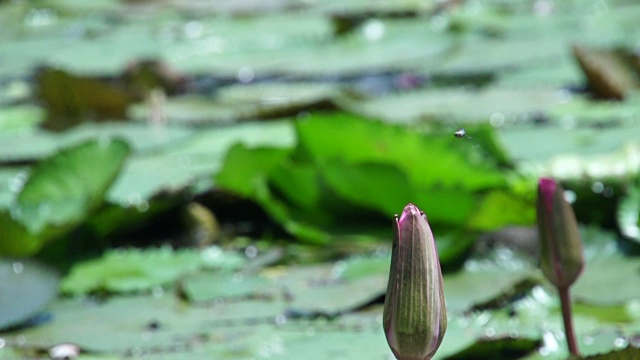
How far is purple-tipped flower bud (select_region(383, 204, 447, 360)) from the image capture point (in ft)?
2.05

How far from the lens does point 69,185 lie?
147 centimetres

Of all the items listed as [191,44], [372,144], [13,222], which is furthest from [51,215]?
[191,44]

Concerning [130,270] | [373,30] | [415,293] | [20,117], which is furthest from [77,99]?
[415,293]

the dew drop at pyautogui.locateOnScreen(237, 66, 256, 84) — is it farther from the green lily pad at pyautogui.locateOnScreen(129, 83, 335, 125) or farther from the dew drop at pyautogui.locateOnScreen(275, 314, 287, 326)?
the dew drop at pyautogui.locateOnScreen(275, 314, 287, 326)

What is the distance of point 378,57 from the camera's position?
2.86 meters

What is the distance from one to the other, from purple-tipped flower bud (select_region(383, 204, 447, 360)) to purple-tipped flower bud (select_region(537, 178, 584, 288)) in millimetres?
208

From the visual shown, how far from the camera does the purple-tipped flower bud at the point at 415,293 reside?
625mm

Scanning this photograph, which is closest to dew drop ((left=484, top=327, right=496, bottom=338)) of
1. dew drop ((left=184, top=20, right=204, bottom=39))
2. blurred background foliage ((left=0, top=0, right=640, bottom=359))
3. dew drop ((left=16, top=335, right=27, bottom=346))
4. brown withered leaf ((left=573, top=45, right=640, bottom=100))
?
blurred background foliage ((left=0, top=0, right=640, bottom=359))

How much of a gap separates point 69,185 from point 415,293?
0.92 metres

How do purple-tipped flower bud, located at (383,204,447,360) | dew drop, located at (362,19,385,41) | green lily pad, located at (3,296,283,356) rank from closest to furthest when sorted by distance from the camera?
purple-tipped flower bud, located at (383,204,447,360) → green lily pad, located at (3,296,283,356) → dew drop, located at (362,19,385,41)

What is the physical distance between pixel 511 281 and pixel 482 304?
8cm

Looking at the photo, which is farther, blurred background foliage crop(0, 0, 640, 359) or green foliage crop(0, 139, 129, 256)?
green foliage crop(0, 139, 129, 256)

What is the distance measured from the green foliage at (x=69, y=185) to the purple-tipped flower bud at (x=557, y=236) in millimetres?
687

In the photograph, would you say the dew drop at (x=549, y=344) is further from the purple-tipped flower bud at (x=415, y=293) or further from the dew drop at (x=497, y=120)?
the dew drop at (x=497, y=120)
